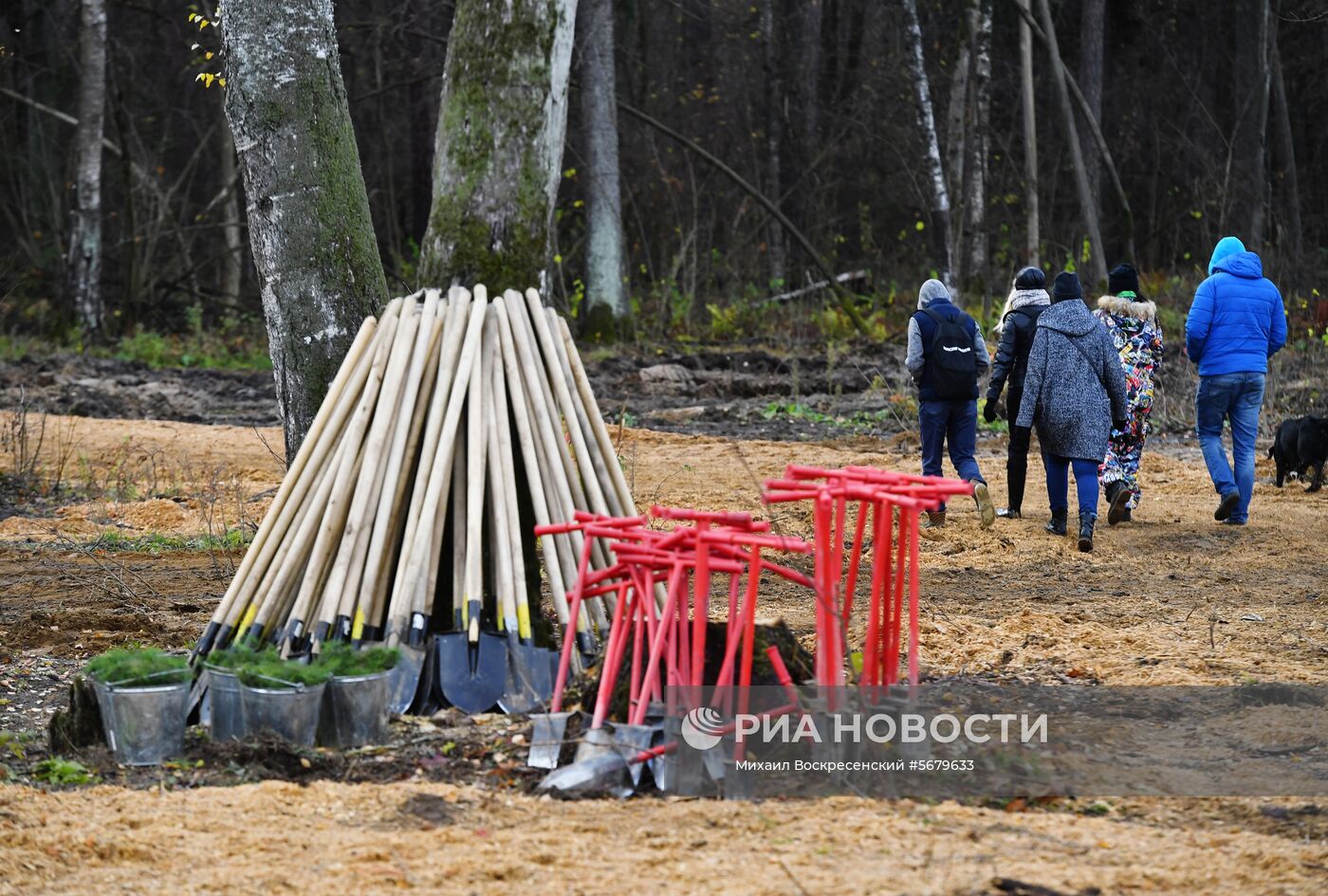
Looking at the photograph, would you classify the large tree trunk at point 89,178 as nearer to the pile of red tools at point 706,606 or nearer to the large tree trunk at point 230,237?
the large tree trunk at point 230,237

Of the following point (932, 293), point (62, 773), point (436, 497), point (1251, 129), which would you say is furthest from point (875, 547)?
point (1251, 129)

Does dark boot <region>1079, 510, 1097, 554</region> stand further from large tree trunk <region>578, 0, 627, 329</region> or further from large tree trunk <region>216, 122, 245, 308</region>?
large tree trunk <region>216, 122, 245, 308</region>

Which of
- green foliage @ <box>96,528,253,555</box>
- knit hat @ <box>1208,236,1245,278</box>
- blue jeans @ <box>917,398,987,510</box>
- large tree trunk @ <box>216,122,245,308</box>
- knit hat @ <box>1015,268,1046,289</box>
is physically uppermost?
large tree trunk @ <box>216,122,245,308</box>

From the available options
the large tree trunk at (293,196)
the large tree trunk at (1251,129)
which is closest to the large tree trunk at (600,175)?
the large tree trunk at (1251,129)

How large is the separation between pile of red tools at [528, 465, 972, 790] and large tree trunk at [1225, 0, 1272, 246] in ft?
64.7

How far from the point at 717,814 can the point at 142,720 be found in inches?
76.5

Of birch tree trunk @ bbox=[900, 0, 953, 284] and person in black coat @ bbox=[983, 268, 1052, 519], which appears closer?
person in black coat @ bbox=[983, 268, 1052, 519]

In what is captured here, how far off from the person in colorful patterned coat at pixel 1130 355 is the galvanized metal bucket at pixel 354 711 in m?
5.91

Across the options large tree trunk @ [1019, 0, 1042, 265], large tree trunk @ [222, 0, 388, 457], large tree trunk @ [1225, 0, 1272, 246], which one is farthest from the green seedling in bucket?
large tree trunk @ [1225, 0, 1272, 246]

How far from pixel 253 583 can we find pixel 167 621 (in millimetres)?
1749

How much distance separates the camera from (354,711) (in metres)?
4.88

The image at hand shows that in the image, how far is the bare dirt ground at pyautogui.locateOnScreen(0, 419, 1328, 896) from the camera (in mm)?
3611

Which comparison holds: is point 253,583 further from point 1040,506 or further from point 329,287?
point 1040,506

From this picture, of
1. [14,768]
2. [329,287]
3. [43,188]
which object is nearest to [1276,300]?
[329,287]
